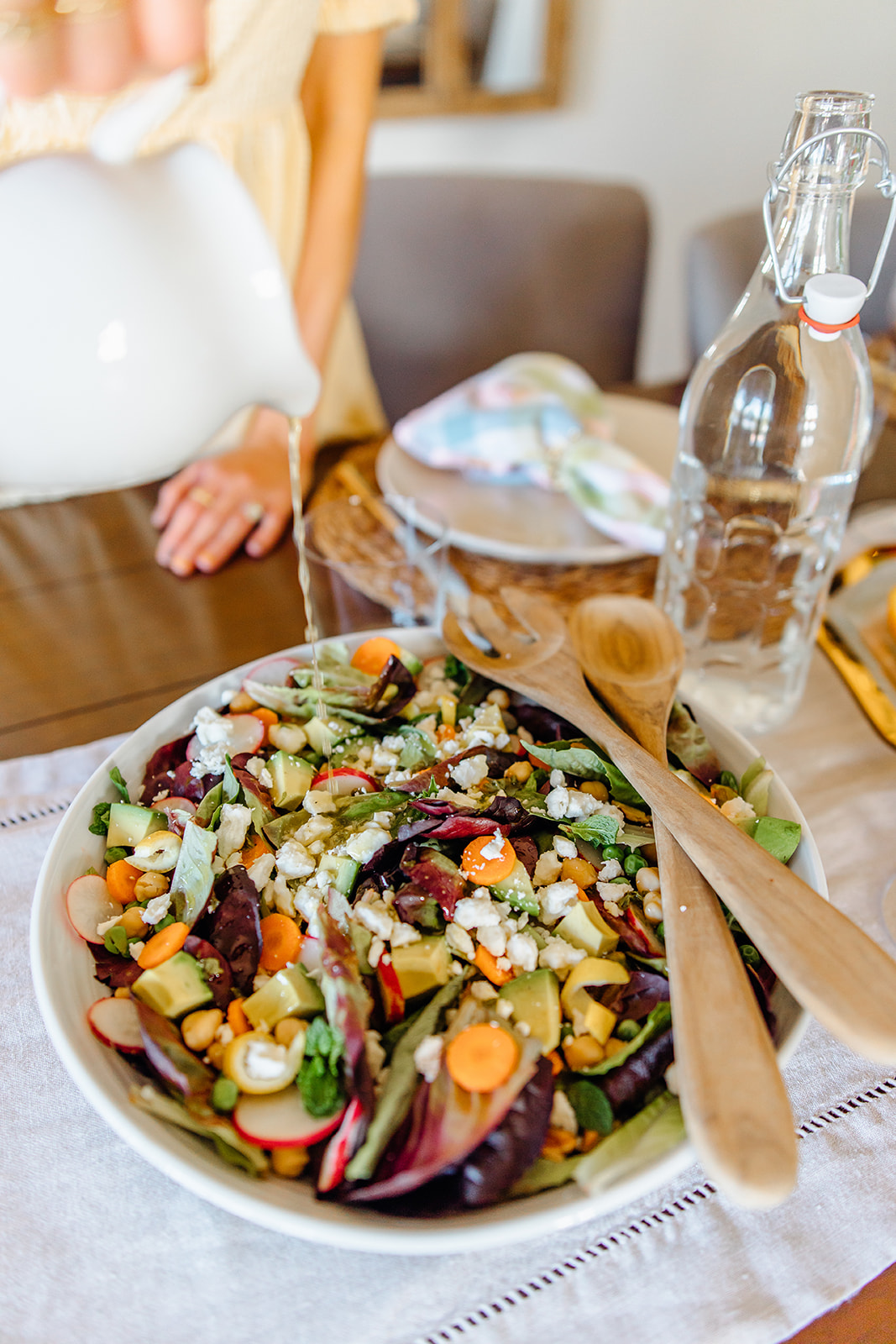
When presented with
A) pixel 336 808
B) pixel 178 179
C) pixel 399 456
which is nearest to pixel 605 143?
pixel 399 456

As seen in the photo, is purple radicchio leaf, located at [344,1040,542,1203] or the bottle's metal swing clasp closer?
purple radicchio leaf, located at [344,1040,542,1203]

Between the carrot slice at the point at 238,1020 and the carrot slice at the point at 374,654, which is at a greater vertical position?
the carrot slice at the point at 374,654

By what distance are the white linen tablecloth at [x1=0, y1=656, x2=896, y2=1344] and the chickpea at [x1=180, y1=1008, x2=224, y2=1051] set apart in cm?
8

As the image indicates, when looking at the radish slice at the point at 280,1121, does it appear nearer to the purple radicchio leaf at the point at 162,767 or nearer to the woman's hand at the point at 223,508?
the purple radicchio leaf at the point at 162,767

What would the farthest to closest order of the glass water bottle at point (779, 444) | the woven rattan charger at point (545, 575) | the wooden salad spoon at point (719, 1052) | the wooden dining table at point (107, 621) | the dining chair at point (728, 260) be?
the dining chair at point (728, 260) → the woven rattan charger at point (545, 575) → the wooden dining table at point (107, 621) → the glass water bottle at point (779, 444) → the wooden salad spoon at point (719, 1052)

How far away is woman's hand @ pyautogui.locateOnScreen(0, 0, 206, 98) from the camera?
0.44 m

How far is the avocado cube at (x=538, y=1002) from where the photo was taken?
17.5 inches

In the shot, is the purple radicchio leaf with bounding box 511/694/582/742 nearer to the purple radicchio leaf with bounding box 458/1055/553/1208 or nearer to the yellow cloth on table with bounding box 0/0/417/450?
the purple radicchio leaf with bounding box 458/1055/553/1208

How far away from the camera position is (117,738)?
744 millimetres

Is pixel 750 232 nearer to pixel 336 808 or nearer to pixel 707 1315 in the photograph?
Result: pixel 336 808

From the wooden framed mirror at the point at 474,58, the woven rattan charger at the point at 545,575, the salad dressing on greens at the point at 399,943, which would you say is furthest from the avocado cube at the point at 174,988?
the wooden framed mirror at the point at 474,58

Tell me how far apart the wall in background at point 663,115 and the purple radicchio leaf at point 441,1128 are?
6.39 ft

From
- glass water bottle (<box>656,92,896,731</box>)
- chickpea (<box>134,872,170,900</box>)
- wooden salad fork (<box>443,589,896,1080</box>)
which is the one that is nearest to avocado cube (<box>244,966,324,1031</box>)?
chickpea (<box>134,872,170,900</box>)

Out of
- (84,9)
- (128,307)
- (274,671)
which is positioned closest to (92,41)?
(84,9)
